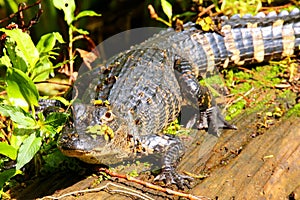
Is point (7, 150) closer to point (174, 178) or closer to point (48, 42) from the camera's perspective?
point (48, 42)

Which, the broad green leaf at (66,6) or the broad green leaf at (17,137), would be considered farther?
the broad green leaf at (66,6)

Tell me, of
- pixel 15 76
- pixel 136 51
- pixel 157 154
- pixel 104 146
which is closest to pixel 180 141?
pixel 157 154

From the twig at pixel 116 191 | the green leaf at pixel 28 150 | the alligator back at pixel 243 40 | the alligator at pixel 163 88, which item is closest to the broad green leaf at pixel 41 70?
the alligator at pixel 163 88

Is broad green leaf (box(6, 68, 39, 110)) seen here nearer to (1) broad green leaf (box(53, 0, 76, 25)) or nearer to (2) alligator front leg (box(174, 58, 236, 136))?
(1) broad green leaf (box(53, 0, 76, 25))

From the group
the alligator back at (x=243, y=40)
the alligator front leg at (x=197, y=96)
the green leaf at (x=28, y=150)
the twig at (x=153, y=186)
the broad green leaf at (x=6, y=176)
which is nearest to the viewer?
the green leaf at (x=28, y=150)

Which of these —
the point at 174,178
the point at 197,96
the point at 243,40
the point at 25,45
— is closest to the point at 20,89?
the point at 25,45

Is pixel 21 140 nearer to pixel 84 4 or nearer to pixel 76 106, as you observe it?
pixel 76 106

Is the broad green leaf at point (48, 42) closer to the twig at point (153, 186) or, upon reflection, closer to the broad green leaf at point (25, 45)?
the broad green leaf at point (25, 45)
